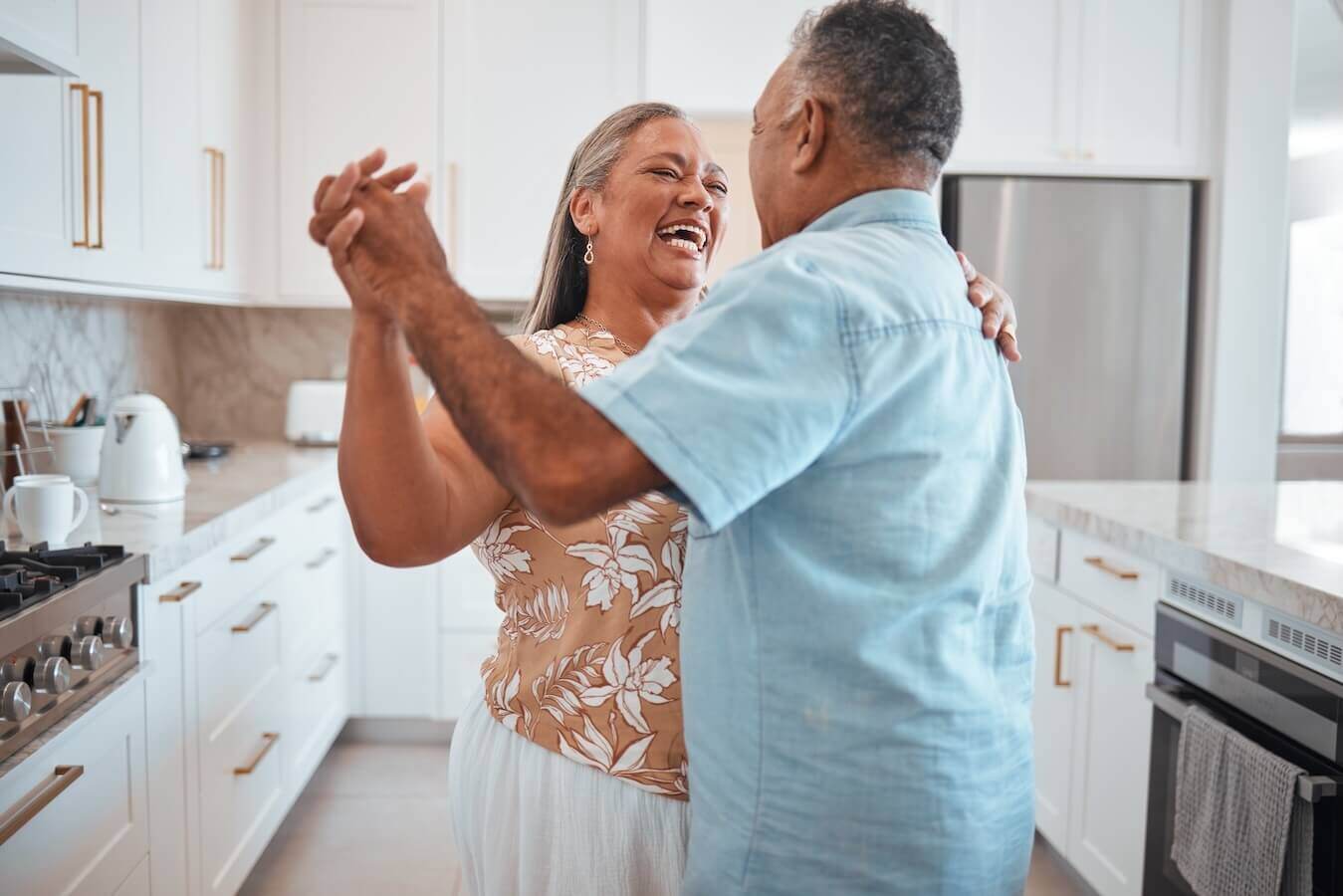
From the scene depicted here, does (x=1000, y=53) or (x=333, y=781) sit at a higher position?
(x=1000, y=53)

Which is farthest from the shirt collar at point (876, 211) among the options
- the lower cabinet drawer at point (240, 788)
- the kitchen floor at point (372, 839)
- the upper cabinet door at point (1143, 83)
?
the upper cabinet door at point (1143, 83)

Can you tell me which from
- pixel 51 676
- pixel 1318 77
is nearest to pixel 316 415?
pixel 51 676

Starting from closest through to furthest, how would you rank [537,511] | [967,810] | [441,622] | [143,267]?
[537,511]
[967,810]
[143,267]
[441,622]

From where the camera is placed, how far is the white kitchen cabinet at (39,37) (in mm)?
1506

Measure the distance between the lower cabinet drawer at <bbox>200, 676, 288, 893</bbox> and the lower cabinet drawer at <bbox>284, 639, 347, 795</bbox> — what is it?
8 cm

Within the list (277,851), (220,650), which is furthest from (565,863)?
(277,851)

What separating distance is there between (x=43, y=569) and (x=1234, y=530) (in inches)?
77.1

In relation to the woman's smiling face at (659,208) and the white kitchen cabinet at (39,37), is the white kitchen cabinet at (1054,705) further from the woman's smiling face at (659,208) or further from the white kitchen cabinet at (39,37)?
the white kitchen cabinet at (39,37)

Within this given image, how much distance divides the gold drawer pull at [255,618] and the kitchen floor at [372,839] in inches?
26.2

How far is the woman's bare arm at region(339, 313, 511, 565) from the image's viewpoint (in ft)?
3.03

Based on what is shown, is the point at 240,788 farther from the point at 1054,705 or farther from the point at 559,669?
the point at 1054,705

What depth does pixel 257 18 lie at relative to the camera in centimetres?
335

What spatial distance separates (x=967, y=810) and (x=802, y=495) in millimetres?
294

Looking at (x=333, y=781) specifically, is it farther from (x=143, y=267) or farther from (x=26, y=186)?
(x=26, y=186)
